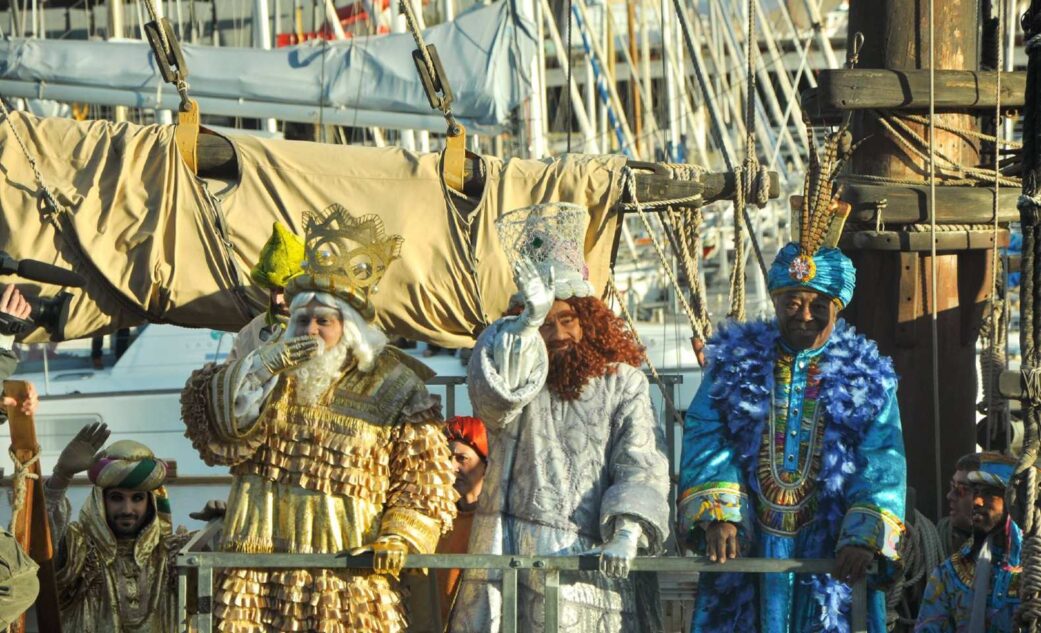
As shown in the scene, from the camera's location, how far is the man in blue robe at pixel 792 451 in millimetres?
4156

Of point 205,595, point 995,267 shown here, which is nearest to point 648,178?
point 995,267

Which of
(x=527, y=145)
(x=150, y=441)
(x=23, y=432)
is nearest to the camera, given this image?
(x=23, y=432)

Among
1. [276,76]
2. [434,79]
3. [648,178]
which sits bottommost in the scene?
[648,178]

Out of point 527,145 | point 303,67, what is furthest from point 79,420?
point 527,145

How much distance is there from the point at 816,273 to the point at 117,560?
89.8 inches

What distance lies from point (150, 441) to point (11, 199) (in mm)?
5653

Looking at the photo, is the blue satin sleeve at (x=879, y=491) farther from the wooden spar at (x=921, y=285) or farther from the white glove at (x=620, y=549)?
the wooden spar at (x=921, y=285)

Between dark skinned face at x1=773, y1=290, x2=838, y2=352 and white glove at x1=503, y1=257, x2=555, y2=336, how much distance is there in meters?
0.68

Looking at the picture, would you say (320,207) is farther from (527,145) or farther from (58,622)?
(527,145)

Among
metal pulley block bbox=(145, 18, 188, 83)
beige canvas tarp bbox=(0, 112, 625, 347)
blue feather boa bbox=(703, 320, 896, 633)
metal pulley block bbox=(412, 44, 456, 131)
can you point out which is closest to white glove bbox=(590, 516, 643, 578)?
blue feather boa bbox=(703, 320, 896, 633)

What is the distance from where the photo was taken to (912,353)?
18.9ft

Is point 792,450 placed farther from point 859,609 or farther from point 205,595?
point 205,595

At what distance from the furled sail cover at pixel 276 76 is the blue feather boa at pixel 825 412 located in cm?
682

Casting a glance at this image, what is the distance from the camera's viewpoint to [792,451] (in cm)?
425
